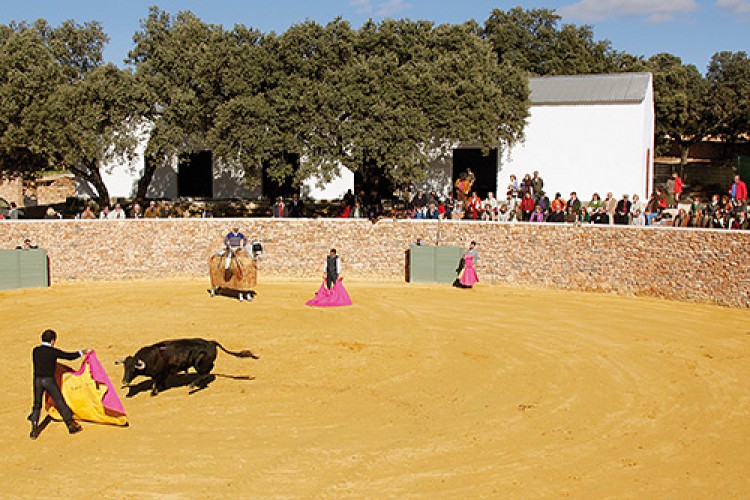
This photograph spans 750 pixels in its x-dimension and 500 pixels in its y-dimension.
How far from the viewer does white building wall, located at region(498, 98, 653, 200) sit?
37.1 m

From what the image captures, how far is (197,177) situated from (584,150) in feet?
60.4

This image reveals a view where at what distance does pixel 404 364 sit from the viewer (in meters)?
16.4

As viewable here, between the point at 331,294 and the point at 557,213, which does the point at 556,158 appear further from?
the point at 331,294

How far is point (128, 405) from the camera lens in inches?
535

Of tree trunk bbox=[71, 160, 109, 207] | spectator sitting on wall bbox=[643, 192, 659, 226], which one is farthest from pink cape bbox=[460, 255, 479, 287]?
tree trunk bbox=[71, 160, 109, 207]

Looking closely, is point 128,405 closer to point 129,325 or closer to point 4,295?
point 129,325

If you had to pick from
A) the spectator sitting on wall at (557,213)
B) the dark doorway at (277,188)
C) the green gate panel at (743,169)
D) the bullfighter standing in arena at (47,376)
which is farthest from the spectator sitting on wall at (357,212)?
the green gate panel at (743,169)

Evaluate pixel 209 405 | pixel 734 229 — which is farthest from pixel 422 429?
pixel 734 229

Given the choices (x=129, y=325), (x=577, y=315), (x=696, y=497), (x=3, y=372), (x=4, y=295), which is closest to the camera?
(x=696, y=497)

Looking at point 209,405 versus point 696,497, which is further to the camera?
point 209,405

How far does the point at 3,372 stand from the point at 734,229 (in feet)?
60.8

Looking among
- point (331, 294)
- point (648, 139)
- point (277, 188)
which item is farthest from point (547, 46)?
point (331, 294)

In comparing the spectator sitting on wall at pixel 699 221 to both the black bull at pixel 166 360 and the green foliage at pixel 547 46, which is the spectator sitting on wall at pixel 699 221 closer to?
the black bull at pixel 166 360

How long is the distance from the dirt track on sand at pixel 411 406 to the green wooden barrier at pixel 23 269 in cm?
363
